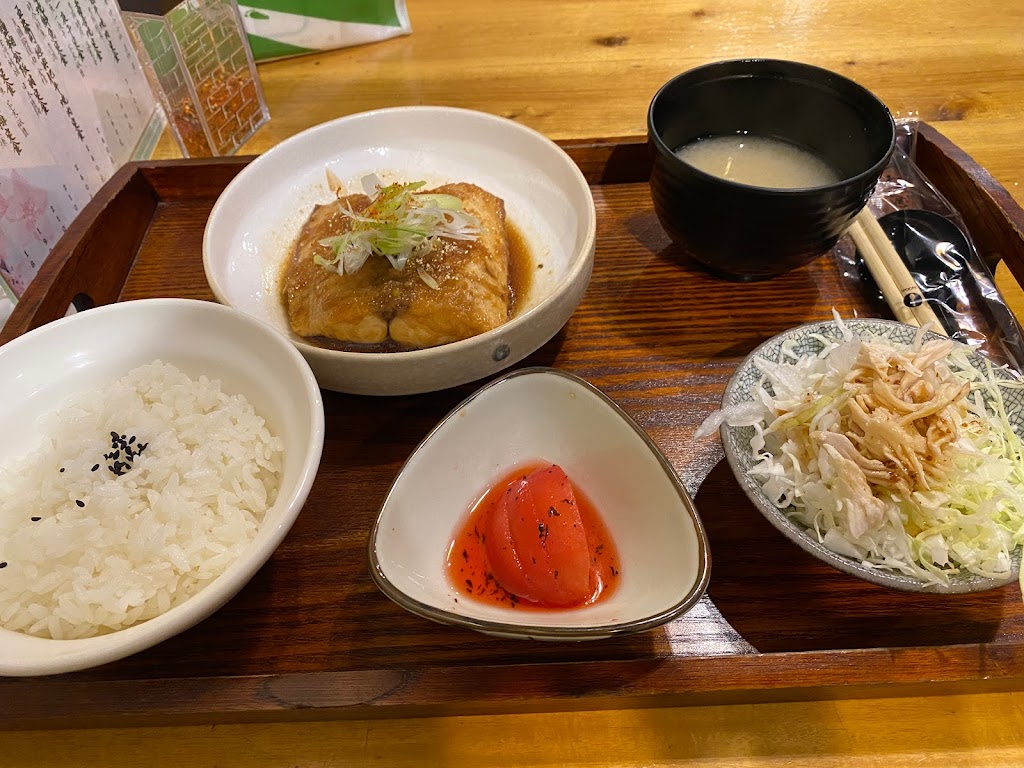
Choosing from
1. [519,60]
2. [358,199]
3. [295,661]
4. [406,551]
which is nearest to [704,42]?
[519,60]

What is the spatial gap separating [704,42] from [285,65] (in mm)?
2052

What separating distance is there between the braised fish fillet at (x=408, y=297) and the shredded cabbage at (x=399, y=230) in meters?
0.02

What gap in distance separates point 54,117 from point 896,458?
2735 mm

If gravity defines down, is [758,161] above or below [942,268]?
above

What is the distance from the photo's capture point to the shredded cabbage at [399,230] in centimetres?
179

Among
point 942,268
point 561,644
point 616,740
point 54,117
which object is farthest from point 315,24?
point 616,740

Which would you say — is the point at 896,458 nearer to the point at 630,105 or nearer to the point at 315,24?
the point at 630,105

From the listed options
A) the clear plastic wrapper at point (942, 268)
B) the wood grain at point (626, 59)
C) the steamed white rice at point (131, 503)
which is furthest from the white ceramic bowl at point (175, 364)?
the clear plastic wrapper at point (942, 268)

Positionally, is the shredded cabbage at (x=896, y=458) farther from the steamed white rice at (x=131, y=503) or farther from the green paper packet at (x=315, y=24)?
the green paper packet at (x=315, y=24)

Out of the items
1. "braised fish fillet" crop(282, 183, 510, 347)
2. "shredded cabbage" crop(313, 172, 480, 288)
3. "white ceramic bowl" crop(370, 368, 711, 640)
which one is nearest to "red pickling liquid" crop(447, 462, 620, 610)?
"white ceramic bowl" crop(370, 368, 711, 640)

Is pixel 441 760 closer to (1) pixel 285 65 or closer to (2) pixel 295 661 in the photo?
(2) pixel 295 661

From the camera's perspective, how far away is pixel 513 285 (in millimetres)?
1992

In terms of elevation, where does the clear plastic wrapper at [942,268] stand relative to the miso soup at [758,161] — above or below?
below

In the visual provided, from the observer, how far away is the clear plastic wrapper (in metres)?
1.83
